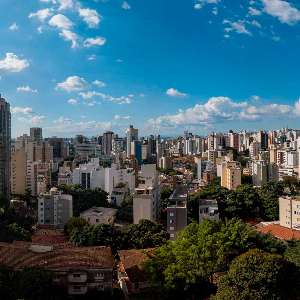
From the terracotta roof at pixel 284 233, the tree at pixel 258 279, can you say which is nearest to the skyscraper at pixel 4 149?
the terracotta roof at pixel 284 233

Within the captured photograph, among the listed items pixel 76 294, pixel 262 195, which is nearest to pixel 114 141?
pixel 262 195

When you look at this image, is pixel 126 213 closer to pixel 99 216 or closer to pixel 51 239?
pixel 99 216

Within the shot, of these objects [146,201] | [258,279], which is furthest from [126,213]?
[258,279]

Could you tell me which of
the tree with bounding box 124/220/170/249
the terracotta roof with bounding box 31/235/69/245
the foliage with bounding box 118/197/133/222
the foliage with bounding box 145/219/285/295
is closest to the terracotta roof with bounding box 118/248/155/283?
the foliage with bounding box 145/219/285/295

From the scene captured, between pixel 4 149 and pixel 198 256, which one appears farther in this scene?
pixel 4 149

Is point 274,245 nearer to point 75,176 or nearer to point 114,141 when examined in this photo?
point 75,176

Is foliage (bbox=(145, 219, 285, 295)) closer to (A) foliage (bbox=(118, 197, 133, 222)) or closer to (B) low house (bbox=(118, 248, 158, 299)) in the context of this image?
(B) low house (bbox=(118, 248, 158, 299))
